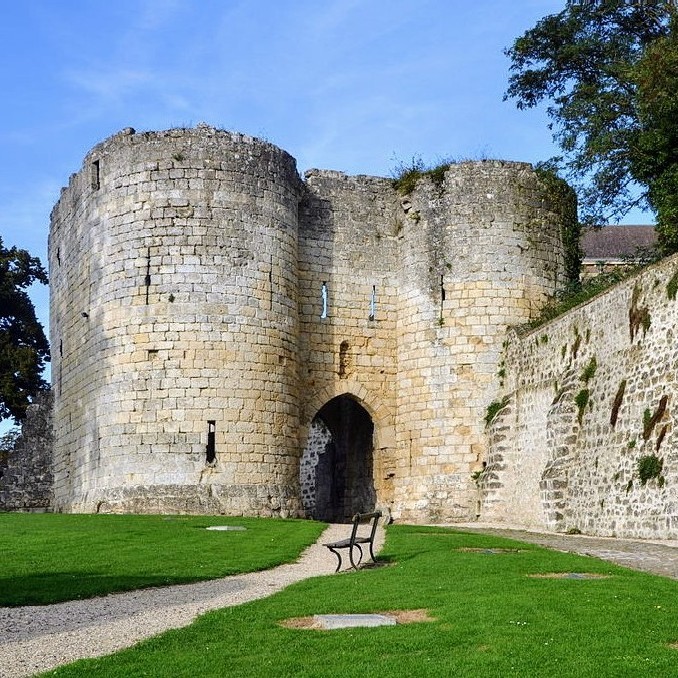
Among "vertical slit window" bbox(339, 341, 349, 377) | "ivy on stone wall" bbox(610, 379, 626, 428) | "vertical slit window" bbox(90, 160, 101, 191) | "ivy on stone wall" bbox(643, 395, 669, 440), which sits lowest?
"ivy on stone wall" bbox(643, 395, 669, 440)

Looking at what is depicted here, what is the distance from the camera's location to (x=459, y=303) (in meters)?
26.2

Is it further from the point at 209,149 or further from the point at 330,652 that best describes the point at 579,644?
the point at 209,149

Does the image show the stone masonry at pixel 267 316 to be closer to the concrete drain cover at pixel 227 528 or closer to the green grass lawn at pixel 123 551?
the green grass lawn at pixel 123 551

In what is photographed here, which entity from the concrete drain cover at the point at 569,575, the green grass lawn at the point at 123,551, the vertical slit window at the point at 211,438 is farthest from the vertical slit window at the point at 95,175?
the concrete drain cover at the point at 569,575

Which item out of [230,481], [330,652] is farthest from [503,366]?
[330,652]

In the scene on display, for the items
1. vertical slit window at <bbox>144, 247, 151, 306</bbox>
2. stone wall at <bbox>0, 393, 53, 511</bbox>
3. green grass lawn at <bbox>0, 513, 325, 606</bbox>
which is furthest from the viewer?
stone wall at <bbox>0, 393, 53, 511</bbox>

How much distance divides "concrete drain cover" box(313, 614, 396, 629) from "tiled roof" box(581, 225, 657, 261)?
134 feet

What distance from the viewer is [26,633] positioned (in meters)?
9.47

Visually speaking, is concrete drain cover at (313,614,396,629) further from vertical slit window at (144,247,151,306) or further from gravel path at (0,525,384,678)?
vertical slit window at (144,247,151,306)

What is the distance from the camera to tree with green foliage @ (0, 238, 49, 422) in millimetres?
37969

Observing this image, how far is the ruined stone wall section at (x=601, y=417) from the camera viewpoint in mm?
17547

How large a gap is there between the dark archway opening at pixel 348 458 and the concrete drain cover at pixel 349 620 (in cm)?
1894

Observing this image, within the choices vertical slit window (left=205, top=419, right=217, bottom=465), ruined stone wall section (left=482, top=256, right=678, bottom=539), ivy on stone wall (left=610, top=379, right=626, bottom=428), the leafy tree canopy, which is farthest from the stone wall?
the leafy tree canopy

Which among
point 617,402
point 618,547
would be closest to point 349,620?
point 618,547
